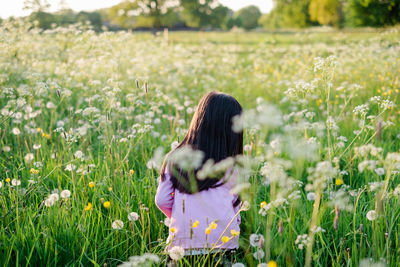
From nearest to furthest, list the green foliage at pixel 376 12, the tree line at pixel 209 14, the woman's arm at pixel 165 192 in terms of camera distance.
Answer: the woman's arm at pixel 165 192 < the tree line at pixel 209 14 < the green foliage at pixel 376 12

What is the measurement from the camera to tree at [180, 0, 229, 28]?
1779 inches

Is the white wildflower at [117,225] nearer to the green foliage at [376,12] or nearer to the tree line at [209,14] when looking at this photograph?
the tree line at [209,14]

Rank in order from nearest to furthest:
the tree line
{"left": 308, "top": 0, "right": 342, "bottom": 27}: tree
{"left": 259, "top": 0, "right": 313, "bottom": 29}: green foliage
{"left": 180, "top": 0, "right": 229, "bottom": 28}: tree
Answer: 1. the tree line
2. {"left": 308, "top": 0, "right": 342, "bottom": 27}: tree
3. {"left": 180, "top": 0, "right": 229, "bottom": 28}: tree
4. {"left": 259, "top": 0, "right": 313, "bottom": 29}: green foliage

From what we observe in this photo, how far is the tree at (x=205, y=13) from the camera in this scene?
45.2 meters

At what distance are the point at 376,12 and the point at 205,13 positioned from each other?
2746 cm

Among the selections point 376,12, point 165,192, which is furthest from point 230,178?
point 376,12

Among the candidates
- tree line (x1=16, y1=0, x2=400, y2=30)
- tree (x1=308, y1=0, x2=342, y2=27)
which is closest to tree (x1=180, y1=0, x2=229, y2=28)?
tree line (x1=16, y1=0, x2=400, y2=30)

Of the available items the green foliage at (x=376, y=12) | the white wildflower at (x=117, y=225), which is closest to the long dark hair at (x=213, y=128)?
the white wildflower at (x=117, y=225)

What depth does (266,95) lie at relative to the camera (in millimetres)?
5820

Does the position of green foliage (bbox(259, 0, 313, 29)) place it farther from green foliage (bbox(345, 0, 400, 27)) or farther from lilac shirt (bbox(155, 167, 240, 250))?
lilac shirt (bbox(155, 167, 240, 250))

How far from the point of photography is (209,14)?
153ft

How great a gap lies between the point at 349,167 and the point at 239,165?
165cm

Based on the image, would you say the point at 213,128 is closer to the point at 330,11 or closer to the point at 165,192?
the point at 165,192

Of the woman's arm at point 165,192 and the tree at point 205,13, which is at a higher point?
the tree at point 205,13
